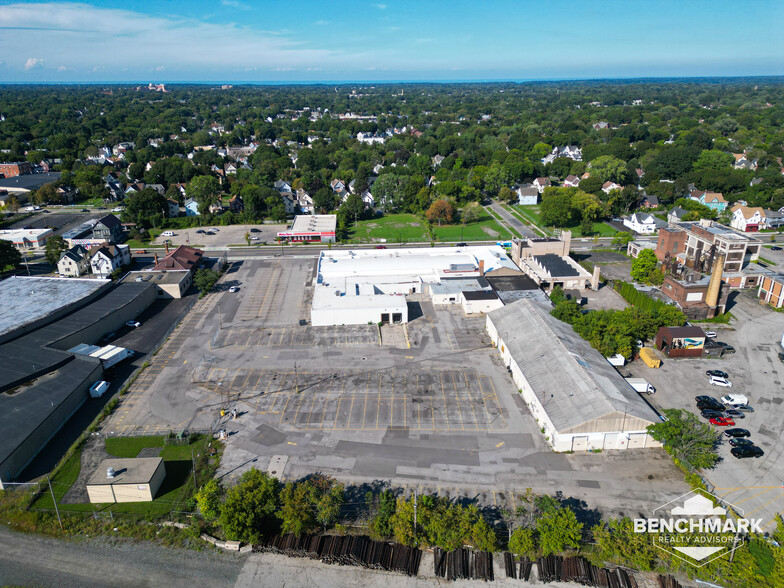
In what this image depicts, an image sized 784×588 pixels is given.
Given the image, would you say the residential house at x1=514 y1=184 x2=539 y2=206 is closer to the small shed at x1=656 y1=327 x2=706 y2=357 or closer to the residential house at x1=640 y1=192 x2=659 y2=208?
the residential house at x1=640 y1=192 x2=659 y2=208

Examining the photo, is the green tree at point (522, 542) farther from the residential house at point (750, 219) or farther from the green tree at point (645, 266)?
the residential house at point (750, 219)

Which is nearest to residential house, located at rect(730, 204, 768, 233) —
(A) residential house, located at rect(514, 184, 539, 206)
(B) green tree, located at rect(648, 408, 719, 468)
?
(A) residential house, located at rect(514, 184, 539, 206)

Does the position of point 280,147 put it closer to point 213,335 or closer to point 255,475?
point 213,335

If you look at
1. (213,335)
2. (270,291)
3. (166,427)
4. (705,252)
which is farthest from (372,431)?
(705,252)

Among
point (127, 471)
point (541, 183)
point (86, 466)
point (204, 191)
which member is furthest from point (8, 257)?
point (541, 183)

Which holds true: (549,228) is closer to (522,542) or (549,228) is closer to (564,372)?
(564,372)

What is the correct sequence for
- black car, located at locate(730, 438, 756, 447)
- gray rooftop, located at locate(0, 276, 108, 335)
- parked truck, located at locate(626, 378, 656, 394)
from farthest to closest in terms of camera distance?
gray rooftop, located at locate(0, 276, 108, 335), parked truck, located at locate(626, 378, 656, 394), black car, located at locate(730, 438, 756, 447)
